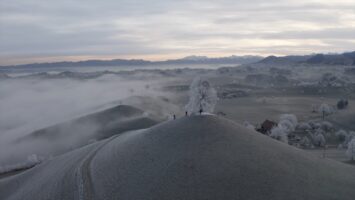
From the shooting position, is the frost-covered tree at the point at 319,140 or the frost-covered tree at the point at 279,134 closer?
the frost-covered tree at the point at 279,134

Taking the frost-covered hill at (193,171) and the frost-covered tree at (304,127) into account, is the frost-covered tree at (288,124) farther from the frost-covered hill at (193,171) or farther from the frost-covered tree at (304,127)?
the frost-covered hill at (193,171)

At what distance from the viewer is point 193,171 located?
26.9 metres

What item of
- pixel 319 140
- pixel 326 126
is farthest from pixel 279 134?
pixel 326 126

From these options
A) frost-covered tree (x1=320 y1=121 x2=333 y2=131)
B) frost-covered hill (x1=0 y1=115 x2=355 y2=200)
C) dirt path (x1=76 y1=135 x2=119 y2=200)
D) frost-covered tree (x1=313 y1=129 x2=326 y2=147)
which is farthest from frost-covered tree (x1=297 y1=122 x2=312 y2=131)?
dirt path (x1=76 y1=135 x2=119 y2=200)

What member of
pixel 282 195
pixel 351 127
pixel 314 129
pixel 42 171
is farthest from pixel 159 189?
pixel 351 127

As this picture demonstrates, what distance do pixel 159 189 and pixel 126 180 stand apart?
288 centimetres

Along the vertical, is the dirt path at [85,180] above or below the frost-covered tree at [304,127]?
above

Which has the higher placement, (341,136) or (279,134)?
(279,134)

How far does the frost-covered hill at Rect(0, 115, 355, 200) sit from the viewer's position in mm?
24812

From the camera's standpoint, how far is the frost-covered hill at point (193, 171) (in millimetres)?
24812

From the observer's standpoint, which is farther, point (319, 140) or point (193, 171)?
point (319, 140)

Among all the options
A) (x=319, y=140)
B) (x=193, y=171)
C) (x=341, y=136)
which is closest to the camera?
(x=193, y=171)

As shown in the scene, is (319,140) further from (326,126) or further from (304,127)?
(326,126)

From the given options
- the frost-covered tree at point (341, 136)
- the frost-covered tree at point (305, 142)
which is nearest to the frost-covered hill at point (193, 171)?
the frost-covered tree at point (305, 142)
